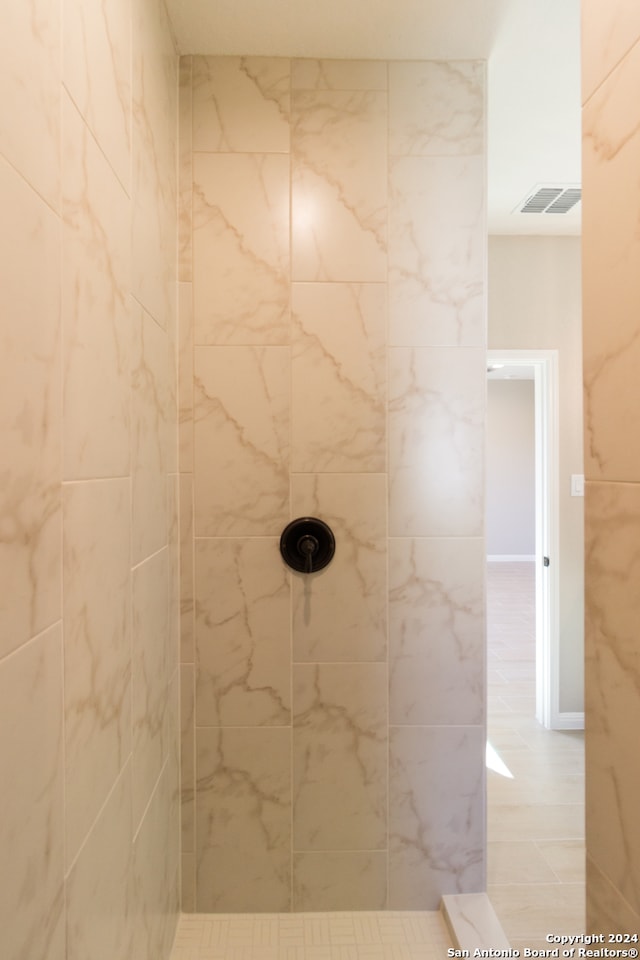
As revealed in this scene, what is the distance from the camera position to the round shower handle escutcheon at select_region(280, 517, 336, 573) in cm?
162

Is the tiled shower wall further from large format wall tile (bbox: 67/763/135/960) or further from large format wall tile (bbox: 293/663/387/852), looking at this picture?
large format wall tile (bbox: 67/763/135/960)

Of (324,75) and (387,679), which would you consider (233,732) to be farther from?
(324,75)

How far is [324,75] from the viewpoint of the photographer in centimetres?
163

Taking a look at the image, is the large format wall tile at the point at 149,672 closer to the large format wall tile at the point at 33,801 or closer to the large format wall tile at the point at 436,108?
the large format wall tile at the point at 33,801

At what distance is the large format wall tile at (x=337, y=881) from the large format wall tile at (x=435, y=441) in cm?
98

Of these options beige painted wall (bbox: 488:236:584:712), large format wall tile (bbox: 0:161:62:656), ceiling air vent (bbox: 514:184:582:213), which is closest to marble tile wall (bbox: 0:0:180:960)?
large format wall tile (bbox: 0:161:62:656)

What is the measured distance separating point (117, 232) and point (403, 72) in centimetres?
113

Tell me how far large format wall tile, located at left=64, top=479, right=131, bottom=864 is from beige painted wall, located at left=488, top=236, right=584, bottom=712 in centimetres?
257

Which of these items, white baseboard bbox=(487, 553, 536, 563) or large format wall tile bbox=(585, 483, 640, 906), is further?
white baseboard bbox=(487, 553, 536, 563)

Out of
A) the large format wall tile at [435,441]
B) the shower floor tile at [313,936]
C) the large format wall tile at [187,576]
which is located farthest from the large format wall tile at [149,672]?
the large format wall tile at [435,441]

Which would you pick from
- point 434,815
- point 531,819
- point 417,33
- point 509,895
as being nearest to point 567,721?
point 531,819

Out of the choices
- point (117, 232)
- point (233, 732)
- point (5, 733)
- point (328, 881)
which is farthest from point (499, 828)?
point (117, 232)

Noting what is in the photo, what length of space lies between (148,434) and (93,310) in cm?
42

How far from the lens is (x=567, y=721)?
309cm
